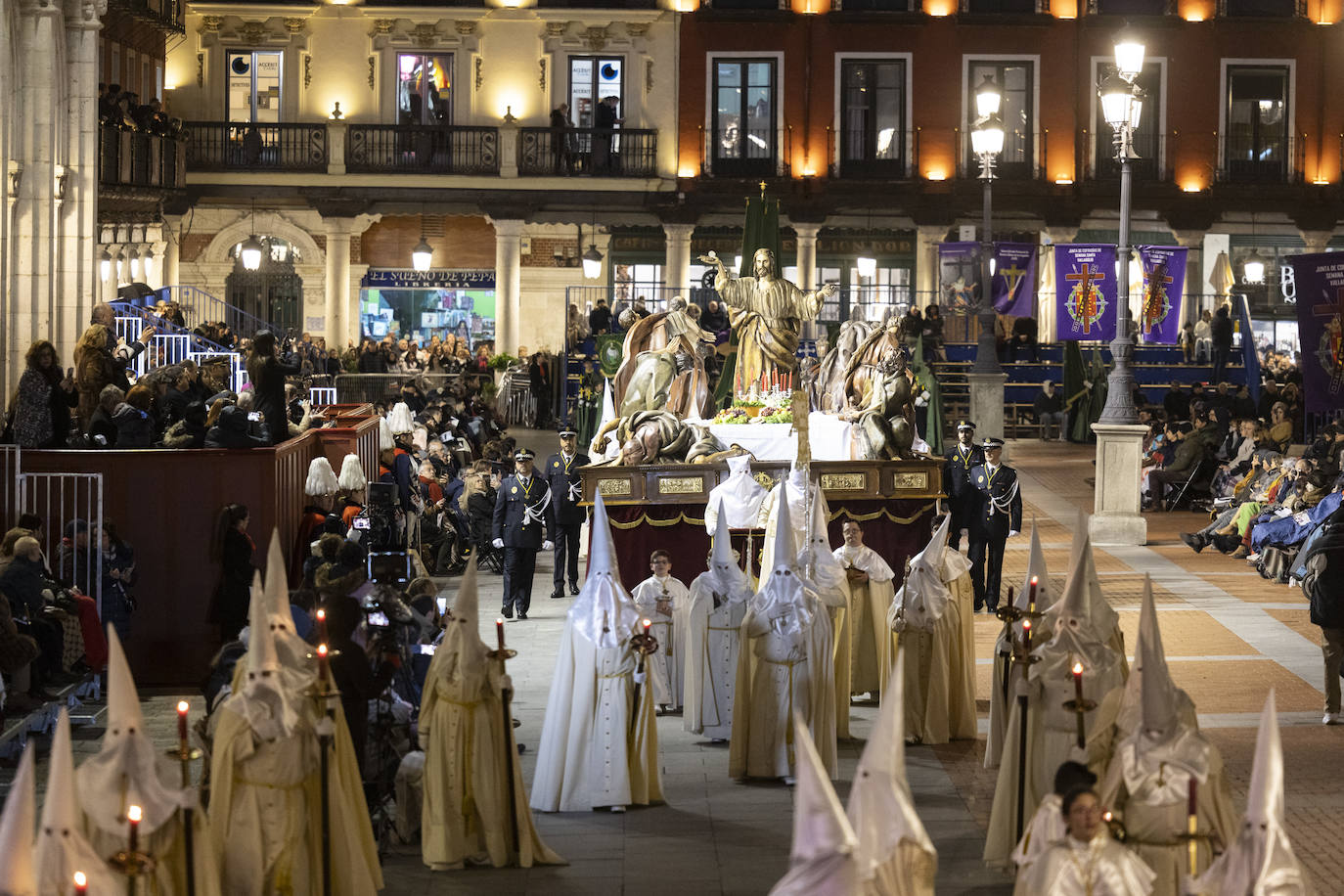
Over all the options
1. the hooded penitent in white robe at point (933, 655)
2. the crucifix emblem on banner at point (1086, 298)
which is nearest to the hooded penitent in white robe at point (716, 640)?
the hooded penitent in white robe at point (933, 655)

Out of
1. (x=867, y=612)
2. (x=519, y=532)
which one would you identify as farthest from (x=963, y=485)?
(x=519, y=532)

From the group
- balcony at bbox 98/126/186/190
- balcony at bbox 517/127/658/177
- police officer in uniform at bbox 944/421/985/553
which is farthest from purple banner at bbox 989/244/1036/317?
balcony at bbox 98/126/186/190

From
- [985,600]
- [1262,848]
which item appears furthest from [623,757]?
[985,600]

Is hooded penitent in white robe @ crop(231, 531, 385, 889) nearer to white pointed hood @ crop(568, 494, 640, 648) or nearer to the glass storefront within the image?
white pointed hood @ crop(568, 494, 640, 648)

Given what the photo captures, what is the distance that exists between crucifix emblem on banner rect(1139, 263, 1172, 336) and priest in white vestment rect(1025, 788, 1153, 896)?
20036 mm

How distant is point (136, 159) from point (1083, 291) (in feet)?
48.3

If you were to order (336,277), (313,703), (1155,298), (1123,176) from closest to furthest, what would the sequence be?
(313,703) < (1123,176) < (1155,298) < (336,277)

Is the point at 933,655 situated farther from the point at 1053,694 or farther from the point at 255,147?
the point at 255,147

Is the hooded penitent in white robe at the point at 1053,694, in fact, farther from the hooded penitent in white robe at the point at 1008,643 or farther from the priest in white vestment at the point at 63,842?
the priest in white vestment at the point at 63,842

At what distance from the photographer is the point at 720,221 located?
39.5m

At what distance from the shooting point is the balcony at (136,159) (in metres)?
26.9

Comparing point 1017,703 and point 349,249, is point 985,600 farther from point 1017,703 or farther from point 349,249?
point 349,249

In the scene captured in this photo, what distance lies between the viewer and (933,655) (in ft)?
45.4

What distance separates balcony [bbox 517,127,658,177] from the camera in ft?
125
